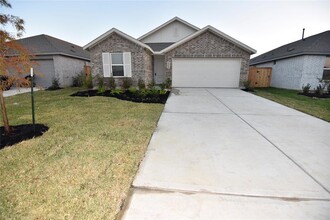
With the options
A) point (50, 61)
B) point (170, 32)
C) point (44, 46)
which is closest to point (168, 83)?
point (170, 32)

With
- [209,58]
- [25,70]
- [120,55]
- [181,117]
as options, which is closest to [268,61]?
[209,58]

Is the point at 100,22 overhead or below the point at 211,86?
overhead

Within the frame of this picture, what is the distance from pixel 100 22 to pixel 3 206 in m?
19.2

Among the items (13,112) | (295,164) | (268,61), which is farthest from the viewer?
(268,61)

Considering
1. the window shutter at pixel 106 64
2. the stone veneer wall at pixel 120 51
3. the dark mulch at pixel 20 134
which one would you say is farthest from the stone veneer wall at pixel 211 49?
the dark mulch at pixel 20 134

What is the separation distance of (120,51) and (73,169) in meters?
11.1

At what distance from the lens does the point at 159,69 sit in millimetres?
16859

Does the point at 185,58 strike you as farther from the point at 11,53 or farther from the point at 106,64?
the point at 11,53

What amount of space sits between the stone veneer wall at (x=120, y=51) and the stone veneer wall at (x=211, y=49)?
10.0 feet

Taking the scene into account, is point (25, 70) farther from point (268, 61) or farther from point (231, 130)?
point (268, 61)

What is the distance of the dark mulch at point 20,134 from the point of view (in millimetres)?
3982

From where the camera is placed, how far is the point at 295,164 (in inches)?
122

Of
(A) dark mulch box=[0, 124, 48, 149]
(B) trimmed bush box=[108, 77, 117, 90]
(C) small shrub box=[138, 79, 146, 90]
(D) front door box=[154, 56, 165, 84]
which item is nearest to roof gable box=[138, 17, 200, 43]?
(D) front door box=[154, 56, 165, 84]

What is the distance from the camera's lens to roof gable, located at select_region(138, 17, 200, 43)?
58.0 ft
